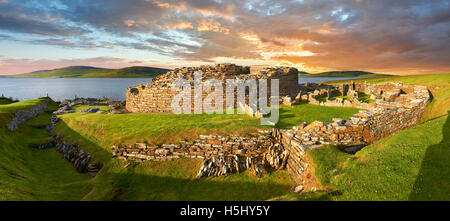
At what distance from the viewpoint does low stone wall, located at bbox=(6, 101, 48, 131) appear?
18.5m

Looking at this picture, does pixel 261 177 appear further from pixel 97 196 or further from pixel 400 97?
pixel 400 97

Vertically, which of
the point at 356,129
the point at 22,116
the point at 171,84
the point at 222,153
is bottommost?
the point at 222,153

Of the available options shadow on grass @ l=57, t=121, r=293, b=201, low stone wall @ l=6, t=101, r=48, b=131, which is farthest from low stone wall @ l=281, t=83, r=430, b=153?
low stone wall @ l=6, t=101, r=48, b=131

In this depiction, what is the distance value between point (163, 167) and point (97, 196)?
3269 mm

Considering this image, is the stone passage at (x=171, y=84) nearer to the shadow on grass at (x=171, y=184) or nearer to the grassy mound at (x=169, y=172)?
the grassy mound at (x=169, y=172)

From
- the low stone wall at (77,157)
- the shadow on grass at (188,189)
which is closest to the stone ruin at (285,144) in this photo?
the shadow on grass at (188,189)

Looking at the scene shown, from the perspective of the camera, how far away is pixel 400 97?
55.2ft

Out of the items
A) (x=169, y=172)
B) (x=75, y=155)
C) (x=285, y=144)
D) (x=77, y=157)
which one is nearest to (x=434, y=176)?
(x=285, y=144)

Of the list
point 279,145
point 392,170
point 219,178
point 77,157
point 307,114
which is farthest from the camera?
point 307,114

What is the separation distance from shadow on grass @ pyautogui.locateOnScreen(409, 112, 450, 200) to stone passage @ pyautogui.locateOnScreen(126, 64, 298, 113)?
50.7 ft

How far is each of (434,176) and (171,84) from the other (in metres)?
20.5

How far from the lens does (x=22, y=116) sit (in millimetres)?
22688

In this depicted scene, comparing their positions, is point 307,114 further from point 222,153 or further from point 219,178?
point 219,178

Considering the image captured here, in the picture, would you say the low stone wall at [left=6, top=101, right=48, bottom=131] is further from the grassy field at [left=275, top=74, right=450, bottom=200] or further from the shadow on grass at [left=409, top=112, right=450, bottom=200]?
the shadow on grass at [left=409, top=112, right=450, bottom=200]
